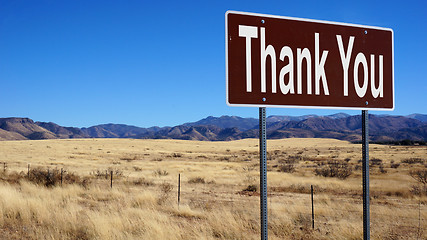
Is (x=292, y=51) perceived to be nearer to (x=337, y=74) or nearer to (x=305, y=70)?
(x=305, y=70)

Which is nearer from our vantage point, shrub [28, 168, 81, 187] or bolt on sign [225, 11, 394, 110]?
bolt on sign [225, 11, 394, 110]

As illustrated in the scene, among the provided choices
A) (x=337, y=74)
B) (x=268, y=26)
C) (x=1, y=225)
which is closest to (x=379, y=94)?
(x=337, y=74)

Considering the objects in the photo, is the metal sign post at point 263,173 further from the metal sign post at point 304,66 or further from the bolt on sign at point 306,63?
the bolt on sign at point 306,63

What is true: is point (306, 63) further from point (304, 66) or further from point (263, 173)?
point (263, 173)

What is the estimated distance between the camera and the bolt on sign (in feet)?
11.0

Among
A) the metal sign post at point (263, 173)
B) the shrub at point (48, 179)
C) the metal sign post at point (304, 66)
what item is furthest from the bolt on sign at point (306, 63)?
the shrub at point (48, 179)

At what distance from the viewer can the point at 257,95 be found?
342 centimetres

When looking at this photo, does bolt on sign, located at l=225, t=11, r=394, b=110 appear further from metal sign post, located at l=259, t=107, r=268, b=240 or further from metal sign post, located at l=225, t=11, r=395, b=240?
metal sign post, located at l=259, t=107, r=268, b=240

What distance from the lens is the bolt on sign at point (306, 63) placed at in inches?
133

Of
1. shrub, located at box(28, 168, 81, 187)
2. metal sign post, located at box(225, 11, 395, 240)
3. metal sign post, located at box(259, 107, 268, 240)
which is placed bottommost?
shrub, located at box(28, 168, 81, 187)

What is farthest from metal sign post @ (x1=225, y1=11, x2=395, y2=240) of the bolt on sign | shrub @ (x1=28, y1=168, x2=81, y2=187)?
shrub @ (x1=28, y1=168, x2=81, y2=187)

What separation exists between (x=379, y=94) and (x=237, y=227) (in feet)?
19.3

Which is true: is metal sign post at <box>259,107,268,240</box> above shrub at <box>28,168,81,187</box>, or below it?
above

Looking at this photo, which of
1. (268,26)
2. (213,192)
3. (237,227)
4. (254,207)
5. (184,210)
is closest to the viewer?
(268,26)
